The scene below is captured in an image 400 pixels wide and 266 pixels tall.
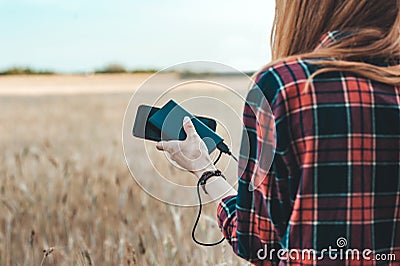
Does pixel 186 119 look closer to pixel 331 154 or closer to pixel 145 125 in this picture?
pixel 145 125

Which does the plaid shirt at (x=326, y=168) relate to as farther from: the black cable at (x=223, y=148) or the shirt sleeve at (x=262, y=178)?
the black cable at (x=223, y=148)

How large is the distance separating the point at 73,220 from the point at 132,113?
51.7 inches

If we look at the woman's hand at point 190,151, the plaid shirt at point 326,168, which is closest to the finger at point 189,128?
the woman's hand at point 190,151

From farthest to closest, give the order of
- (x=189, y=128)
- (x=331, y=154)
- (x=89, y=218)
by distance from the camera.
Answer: (x=89, y=218) → (x=189, y=128) → (x=331, y=154)

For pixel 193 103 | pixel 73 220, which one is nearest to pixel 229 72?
pixel 193 103

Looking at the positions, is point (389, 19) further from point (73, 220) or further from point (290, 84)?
point (73, 220)

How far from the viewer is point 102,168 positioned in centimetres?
283

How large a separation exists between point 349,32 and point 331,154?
16cm

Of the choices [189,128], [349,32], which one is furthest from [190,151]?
[349,32]

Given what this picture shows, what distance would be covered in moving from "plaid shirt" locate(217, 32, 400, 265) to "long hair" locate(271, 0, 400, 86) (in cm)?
2

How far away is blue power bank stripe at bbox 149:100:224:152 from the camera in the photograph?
3.11 feet

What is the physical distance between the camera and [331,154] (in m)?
0.79

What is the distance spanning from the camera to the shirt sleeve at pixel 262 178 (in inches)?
31.6

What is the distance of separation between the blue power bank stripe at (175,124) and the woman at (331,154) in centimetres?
11
